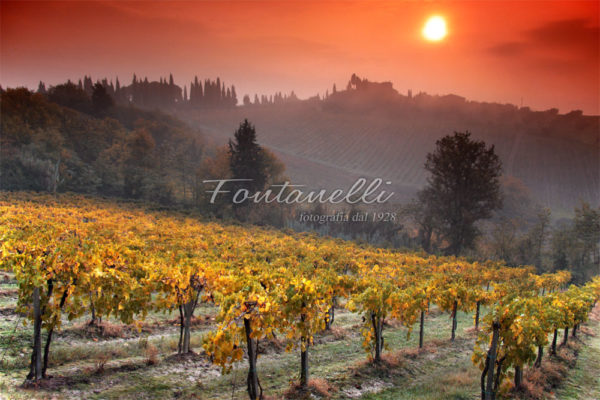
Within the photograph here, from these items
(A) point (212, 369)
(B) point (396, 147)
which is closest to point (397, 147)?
(B) point (396, 147)

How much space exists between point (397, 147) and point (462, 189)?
4561 inches

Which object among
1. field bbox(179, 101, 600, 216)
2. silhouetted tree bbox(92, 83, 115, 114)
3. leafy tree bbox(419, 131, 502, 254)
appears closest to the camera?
leafy tree bbox(419, 131, 502, 254)

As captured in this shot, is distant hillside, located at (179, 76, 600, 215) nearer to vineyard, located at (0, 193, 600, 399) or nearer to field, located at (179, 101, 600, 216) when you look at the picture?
field, located at (179, 101, 600, 216)

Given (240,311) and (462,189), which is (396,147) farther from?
(240,311)

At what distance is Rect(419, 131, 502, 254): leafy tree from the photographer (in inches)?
1870

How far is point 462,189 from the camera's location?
48.6 metres

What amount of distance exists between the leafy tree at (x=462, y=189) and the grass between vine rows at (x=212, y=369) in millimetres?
33899

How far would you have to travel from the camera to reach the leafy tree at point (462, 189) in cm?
4750

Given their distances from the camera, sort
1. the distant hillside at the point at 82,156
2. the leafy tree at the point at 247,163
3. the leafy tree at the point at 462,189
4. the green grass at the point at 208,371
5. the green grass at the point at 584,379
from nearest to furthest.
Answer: the green grass at the point at 208,371 < the green grass at the point at 584,379 < the leafy tree at the point at 462,189 < the distant hillside at the point at 82,156 < the leafy tree at the point at 247,163

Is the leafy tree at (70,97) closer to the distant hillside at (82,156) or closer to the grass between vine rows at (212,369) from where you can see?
the distant hillside at (82,156)

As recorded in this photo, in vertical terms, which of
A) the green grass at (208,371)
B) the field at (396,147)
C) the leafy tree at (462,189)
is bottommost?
the green grass at (208,371)

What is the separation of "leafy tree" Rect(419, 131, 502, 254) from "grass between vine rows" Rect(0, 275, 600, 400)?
33.9 meters

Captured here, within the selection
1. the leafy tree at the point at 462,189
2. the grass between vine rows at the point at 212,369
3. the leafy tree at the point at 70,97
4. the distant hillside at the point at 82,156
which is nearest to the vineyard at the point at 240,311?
the grass between vine rows at the point at 212,369

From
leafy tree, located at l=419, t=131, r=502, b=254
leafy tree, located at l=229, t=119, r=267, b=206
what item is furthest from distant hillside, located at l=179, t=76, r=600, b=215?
leafy tree, located at l=419, t=131, r=502, b=254
